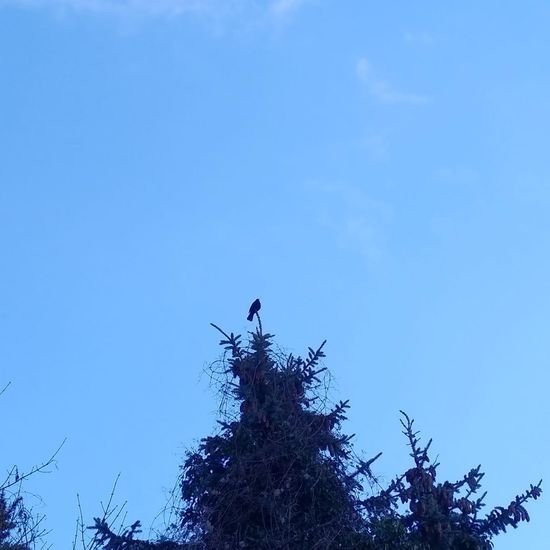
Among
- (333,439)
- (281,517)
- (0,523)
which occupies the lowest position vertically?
(0,523)

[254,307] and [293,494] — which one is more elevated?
[254,307]

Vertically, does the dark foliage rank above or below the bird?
below

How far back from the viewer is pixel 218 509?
1532cm

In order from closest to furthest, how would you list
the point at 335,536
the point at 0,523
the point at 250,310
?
the point at 0,523 → the point at 335,536 → the point at 250,310

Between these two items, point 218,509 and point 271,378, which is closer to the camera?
point 218,509

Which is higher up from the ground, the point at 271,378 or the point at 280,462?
the point at 271,378

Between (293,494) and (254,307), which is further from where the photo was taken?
(254,307)

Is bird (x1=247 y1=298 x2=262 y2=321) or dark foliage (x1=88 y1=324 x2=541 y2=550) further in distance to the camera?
bird (x1=247 y1=298 x2=262 y2=321)

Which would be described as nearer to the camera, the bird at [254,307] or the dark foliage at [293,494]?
the dark foliage at [293,494]

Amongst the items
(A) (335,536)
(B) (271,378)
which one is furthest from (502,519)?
(B) (271,378)

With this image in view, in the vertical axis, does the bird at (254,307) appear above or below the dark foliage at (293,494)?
above

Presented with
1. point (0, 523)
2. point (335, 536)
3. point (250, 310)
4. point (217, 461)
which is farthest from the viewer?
point (250, 310)

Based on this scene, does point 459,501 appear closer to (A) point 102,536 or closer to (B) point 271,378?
(B) point 271,378

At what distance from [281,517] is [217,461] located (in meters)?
1.43
